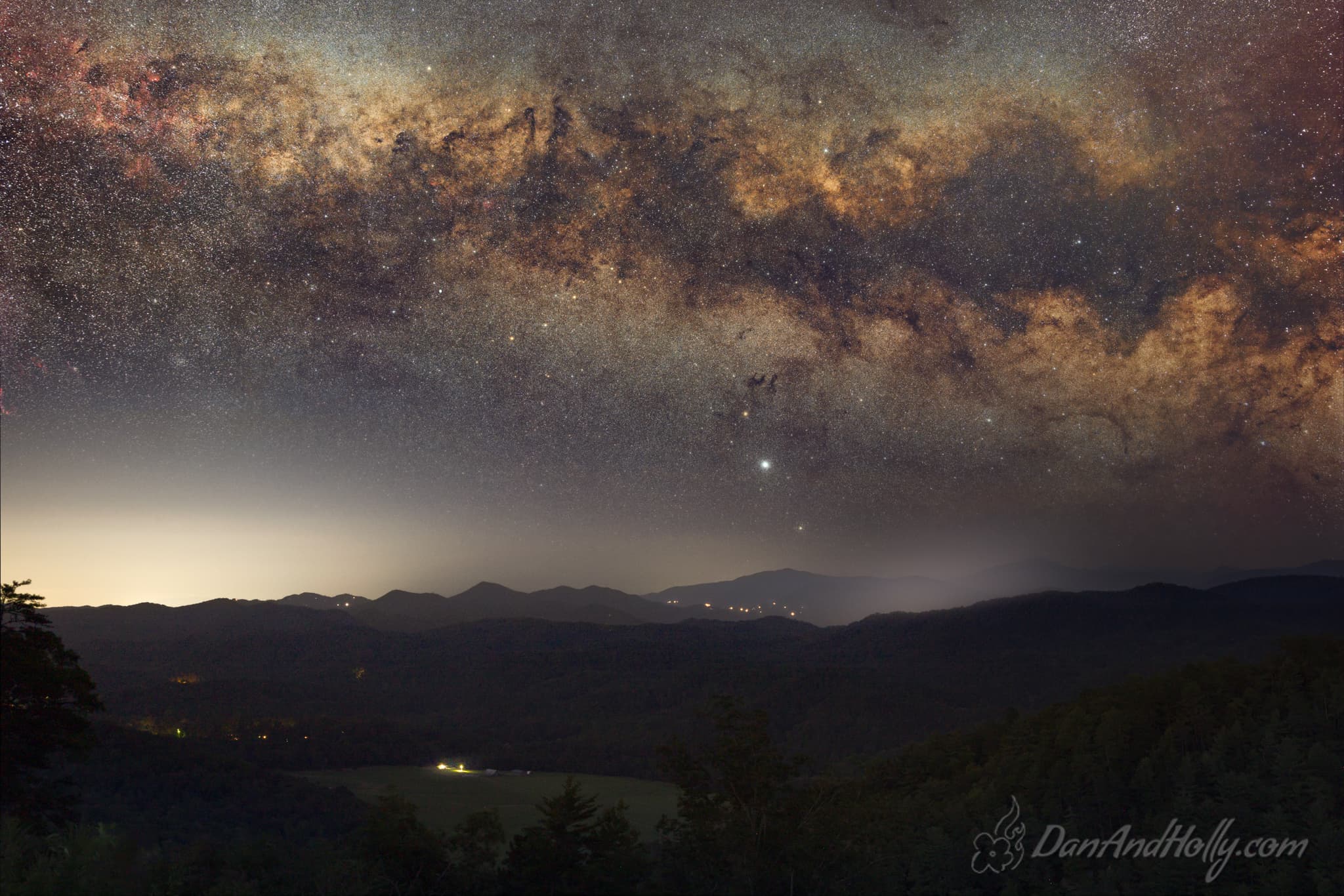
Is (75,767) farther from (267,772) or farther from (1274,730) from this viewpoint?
(1274,730)

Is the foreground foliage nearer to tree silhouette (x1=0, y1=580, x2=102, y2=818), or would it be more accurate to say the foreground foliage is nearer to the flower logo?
the flower logo

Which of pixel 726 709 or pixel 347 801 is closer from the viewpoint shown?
pixel 726 709

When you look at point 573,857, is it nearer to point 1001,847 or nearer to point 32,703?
point 32,703

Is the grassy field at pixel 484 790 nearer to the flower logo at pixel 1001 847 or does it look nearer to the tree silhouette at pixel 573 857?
the flower logo at pixel 1001 847

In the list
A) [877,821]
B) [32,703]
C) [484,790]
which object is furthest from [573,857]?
[484,790]

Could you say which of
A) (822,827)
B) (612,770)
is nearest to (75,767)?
(822,827)

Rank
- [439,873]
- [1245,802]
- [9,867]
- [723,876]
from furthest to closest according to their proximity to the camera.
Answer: [1245,802] → [723,876] → [439,873] → [9,867]
